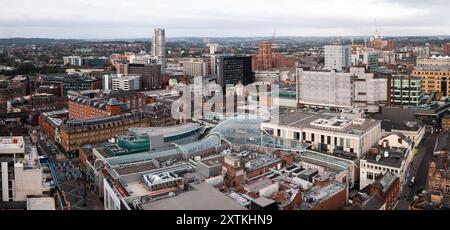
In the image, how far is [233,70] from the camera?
59.4 feet

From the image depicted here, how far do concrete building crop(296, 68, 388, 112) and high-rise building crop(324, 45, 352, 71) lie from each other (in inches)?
180

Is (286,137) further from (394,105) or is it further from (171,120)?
(394,105)

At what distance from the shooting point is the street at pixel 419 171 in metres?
6.19

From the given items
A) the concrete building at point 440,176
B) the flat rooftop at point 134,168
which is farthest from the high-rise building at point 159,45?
the concrete building at point 440,176

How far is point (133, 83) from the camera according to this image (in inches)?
683

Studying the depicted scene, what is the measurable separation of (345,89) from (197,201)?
913 centimetres

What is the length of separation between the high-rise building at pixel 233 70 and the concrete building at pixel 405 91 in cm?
696

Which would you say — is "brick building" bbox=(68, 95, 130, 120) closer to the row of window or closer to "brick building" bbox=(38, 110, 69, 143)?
"brick building" bbox=(38, 110, 69, 143)

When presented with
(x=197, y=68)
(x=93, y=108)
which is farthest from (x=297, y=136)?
(x=197, y=68)

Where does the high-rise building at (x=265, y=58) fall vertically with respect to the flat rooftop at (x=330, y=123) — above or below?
above

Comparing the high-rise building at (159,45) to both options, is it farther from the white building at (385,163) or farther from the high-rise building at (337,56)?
the white building at (385,163)

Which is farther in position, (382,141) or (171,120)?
(171,120)

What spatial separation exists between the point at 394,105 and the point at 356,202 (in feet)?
24.9
